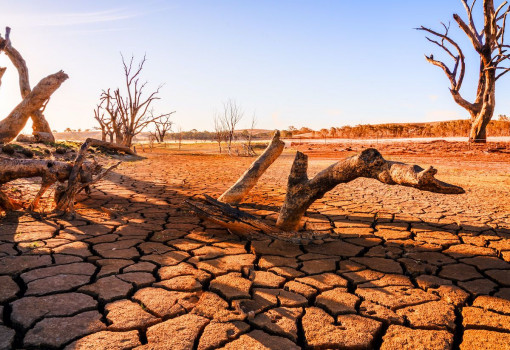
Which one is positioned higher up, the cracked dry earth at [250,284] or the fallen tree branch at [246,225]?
the fallen tree branch at [246,225]

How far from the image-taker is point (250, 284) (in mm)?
2490

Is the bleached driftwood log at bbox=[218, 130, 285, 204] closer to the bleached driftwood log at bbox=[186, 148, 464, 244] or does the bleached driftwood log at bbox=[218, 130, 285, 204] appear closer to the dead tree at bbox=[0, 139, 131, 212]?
the bleached driftwood log at bbox=[186, 148, 464, 244]

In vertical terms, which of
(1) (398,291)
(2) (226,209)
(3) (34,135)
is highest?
(3) (34,135)

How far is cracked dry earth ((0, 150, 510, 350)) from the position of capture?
1859 millimetres

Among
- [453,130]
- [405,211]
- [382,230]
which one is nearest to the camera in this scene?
[382,230]

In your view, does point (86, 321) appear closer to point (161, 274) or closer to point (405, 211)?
point (161, 274)

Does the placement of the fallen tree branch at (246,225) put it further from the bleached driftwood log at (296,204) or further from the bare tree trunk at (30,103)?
the bare tree trunk at (30,103)

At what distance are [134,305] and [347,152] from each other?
1704cm

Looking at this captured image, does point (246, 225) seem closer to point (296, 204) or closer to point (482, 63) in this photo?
point (296, 204)

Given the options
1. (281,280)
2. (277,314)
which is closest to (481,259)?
(281,280)

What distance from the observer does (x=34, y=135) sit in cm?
1337

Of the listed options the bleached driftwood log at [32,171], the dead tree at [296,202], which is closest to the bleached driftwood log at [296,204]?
the dead tree at [296,202]

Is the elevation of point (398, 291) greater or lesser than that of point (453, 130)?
lesser

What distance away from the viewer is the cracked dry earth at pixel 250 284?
186 cm
